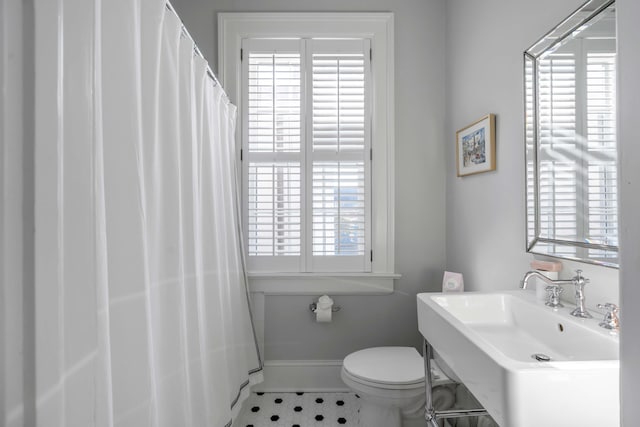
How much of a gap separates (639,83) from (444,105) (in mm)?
1950

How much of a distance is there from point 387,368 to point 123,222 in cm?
132

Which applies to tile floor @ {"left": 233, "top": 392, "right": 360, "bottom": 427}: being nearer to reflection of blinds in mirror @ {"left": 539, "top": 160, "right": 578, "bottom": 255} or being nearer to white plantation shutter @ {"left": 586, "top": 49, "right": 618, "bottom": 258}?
reflection of blinds in mirror @ {"left": 539, "top": 160, "right": 578, "bottom": 255}

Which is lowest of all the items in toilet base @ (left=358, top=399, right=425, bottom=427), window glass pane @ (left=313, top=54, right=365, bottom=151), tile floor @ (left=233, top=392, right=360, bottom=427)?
tile floor @ (left=233, top=392, right=360, bottom=427)

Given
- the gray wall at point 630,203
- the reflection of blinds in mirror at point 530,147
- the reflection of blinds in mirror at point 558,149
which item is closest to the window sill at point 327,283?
the reflection of blinds in mirror at point 530,147

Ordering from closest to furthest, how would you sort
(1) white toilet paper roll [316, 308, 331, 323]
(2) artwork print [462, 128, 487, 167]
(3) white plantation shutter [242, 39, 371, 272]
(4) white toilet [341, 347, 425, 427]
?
(4) white toilet [341, 347, 425, 427], (2) artwork print [462, 128, 487, 167], (1) white toilet paper roll [316, 308, 331, 323], (3) white plantation shutter [242, 39, 371, 272]

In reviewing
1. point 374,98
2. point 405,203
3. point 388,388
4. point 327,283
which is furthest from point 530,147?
point 327,283

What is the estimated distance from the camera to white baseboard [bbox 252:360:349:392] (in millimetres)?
2102

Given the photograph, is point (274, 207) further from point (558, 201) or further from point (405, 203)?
point (558, 201)

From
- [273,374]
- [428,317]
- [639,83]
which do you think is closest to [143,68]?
[639,83]

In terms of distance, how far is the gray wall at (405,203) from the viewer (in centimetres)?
211

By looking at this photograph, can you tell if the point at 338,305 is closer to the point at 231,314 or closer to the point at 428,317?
the point at 231,314

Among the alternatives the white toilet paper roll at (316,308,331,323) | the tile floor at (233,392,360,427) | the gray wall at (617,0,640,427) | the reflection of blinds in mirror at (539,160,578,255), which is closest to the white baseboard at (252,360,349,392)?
the tile floor at (233,392,360,427)

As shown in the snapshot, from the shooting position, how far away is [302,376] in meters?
2.11

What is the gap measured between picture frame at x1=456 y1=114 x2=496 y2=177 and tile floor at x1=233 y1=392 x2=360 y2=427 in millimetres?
1493
